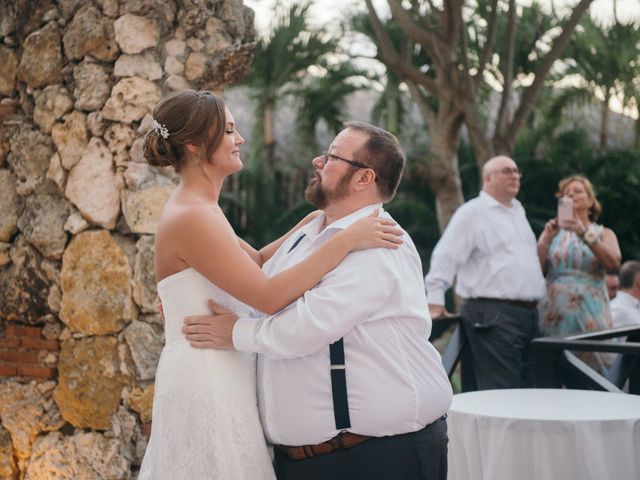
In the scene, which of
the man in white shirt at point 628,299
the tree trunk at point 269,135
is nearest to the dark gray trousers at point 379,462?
the man in white shirt at point 628,299

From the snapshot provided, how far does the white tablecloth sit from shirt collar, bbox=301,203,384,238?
4.24 feet

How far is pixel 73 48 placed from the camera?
4.45 m

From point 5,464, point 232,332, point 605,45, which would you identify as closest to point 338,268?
point 232,332

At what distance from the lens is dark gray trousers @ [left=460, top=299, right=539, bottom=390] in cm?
576

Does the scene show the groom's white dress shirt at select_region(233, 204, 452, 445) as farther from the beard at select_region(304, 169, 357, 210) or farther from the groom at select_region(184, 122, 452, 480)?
the beard at select_region(304, 169, 357, 210)

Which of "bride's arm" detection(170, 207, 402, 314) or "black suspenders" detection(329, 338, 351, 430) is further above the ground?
"bride's arm" detection(170, 207, 402, 314)

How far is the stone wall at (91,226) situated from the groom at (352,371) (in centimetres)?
174

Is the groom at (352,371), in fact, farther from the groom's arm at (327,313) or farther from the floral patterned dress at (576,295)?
the floral patterned dress at (576,295)

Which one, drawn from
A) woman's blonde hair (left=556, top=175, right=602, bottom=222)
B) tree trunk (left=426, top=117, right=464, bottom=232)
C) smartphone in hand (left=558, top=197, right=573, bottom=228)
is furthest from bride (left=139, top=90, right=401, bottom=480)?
tree trunk (left=426, top=117, right=464, bottom=232)

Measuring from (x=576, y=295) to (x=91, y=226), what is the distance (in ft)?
10.6

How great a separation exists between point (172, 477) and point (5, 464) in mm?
2265

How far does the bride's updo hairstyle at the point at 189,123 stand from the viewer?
274 centimetres

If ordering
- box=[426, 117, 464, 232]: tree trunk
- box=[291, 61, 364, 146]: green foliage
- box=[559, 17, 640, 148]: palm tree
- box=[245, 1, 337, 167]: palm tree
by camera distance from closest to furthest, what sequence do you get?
box=[426, 117, 464, 232]: tree trunk
box=[559, 17, 640, 148]: palm tree
box=[245, 1, 337, 167]: palm tree
box=[291, 61, 364, 146]: green foliage

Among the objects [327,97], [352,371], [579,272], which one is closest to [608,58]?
[327,97]
